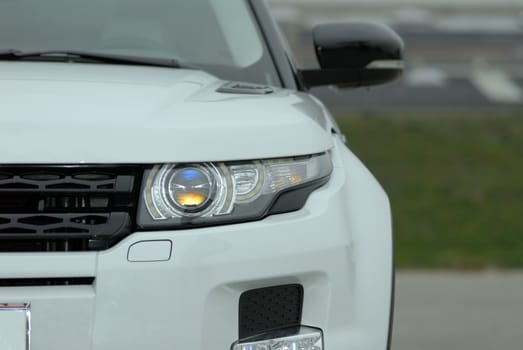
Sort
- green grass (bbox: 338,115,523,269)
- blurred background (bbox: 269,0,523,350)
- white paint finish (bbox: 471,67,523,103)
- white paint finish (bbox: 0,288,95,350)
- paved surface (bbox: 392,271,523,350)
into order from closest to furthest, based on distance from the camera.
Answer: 1. white paint finish (bbox: 0,288,95,350)
2. paved surface (bbox: 392,271,523,350)
3. blurred background (bbox: 269,0,523,350)
4. green grass (bbox: 338,115,523,269)
5. white paint finish (bbox: 471,67,523,103)

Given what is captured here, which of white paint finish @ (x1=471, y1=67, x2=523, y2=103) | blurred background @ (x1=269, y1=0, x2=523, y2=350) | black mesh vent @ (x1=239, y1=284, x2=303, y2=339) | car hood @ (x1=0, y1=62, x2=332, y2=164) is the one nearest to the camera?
car hood @ (x1=0, y1=62, x2=332, y2=164)

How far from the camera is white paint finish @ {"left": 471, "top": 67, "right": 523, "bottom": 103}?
1909 centimetres

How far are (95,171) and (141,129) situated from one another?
0.14 meters

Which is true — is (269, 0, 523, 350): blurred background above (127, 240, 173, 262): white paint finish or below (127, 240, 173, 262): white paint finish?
below

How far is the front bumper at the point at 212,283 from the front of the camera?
2.61m

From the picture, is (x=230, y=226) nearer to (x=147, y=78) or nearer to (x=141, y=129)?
(x=141, y=129)

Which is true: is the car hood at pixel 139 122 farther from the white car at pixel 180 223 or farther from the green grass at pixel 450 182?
the green grass at pixel 450 182

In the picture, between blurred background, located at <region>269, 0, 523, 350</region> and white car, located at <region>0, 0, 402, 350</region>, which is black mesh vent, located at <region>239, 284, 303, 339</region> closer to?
white car, located at <region>0, 0, 402, 350</region>

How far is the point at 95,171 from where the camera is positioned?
2.72 metres

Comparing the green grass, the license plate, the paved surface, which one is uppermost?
the license plate

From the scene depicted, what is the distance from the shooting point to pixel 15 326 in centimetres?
260

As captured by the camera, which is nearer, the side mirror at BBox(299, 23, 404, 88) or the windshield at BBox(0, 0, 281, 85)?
the windshield at BBox(0, 0, 281, 85)

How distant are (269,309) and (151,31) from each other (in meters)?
1.54

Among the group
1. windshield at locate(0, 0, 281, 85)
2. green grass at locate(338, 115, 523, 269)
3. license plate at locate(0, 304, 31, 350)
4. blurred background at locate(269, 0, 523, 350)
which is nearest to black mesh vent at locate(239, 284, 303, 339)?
license plate at locate(0, 304, 31, 350)
